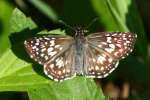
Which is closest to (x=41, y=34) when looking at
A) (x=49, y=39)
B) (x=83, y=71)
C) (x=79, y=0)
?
(x=49, y=39)

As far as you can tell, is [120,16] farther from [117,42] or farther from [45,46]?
[45,46]

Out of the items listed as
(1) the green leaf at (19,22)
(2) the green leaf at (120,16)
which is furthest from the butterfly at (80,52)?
(2) the green leaf at (120,16)

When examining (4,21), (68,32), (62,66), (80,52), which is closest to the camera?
(62,66)

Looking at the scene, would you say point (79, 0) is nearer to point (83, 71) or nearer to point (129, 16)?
point (129, 16)

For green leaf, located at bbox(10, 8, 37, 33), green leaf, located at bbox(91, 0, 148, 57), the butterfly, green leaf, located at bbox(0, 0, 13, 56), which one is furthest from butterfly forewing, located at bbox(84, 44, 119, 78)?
green leaf, located at bbox(0, 0, 13, 56)

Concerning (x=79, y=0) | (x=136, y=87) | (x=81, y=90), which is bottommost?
(x=136, y=87)

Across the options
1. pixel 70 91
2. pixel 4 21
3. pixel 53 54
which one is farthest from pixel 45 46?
pixel 4 21
